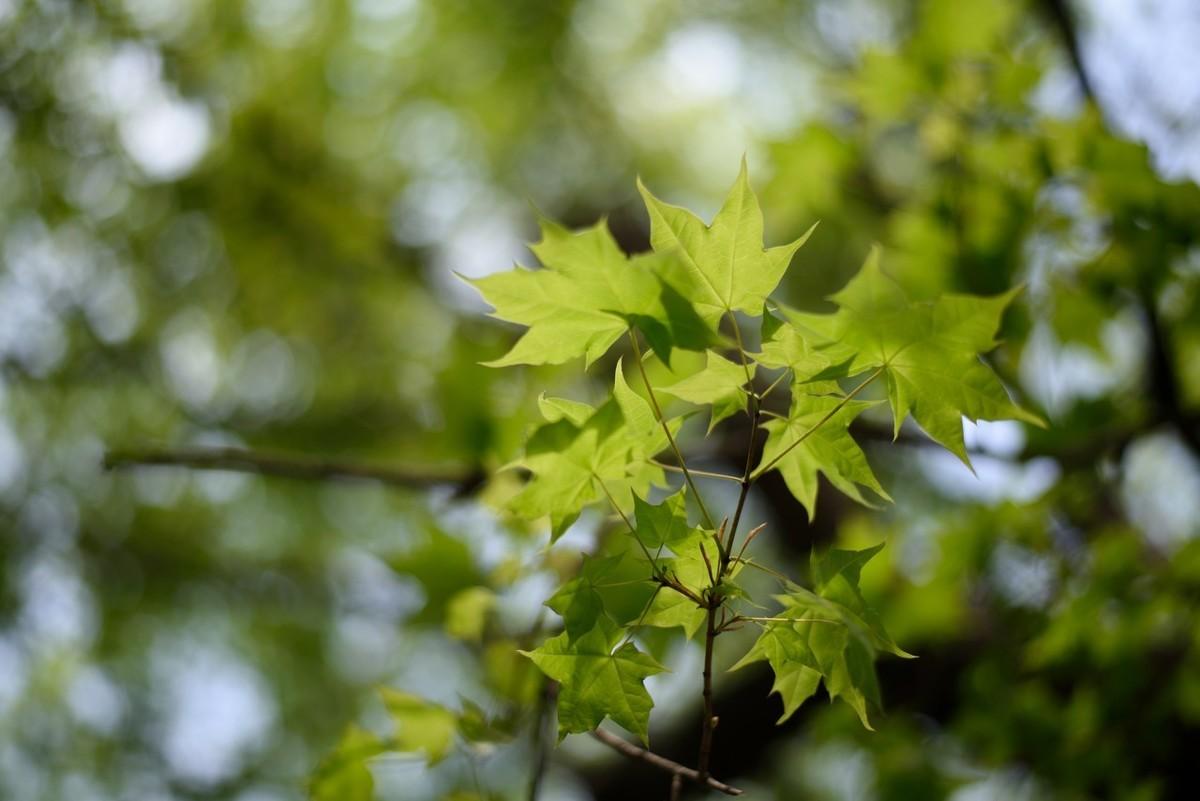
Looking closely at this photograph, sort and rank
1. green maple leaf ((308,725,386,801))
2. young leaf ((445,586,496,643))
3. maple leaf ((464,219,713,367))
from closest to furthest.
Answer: maple leaf ((464,219,713,367)) < green maple leaf ((308,725,386,801)) < young leaf ((445,586,496,643))

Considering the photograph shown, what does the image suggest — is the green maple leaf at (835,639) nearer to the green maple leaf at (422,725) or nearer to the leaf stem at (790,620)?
the leaf stem at (790,620)

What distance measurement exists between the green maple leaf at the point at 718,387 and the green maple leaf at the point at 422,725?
50cm

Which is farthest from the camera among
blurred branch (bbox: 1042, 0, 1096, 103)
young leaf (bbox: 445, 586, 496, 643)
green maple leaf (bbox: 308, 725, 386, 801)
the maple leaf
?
blurred branch (bbox: 1042, 0, 1096, 103)

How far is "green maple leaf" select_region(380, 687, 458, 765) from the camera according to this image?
3.03 ft

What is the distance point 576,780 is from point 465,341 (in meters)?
1.71

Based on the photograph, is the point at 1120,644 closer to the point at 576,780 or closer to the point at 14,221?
the point at 576,780

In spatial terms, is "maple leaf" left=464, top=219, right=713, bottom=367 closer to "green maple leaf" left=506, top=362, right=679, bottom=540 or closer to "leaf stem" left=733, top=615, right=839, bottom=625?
"green maple leaf" left=506, top=362, right=679, bottom=540

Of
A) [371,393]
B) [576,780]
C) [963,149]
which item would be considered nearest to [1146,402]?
[963,149]

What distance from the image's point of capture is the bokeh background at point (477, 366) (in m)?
1.33

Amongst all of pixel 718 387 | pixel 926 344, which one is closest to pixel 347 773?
pixel 718 387

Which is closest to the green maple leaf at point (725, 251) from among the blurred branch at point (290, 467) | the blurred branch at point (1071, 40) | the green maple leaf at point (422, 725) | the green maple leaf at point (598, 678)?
the green maple leaf at point (598, 678)

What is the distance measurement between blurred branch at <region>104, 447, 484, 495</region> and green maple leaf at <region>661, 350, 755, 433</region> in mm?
651

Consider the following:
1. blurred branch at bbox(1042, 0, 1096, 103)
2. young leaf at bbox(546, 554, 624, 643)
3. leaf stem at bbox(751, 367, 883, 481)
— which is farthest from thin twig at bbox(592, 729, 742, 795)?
blurred branch at bbox(1042, 0, 1096, 103)

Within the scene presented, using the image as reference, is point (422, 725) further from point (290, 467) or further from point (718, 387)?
point (718, 387)
